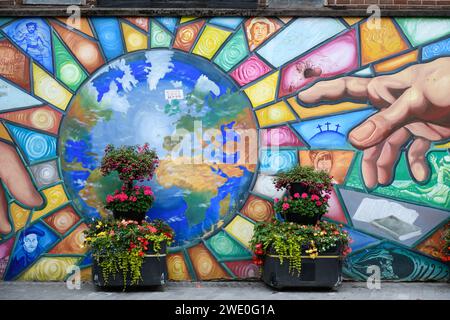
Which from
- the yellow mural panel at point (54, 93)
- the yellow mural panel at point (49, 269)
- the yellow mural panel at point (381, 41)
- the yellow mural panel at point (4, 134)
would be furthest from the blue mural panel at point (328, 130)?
the yellow mural panel at point (4, 134)

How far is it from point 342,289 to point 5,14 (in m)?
6.02

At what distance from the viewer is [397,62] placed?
9828 mm

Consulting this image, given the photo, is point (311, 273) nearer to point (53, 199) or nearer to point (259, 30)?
point (259, 30)

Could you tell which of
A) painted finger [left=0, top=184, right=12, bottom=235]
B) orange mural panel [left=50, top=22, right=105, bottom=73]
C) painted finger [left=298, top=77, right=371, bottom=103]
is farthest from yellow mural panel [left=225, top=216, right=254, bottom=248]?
painted finger [left=0, top=184, right=12, bottom=235]

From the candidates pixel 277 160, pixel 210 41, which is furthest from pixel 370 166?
pixel 210 41

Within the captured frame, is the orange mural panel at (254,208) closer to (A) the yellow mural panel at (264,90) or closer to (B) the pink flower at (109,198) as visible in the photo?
(A) the yellow mural panel at (264,90)

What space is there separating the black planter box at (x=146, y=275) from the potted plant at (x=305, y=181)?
1.87 metres

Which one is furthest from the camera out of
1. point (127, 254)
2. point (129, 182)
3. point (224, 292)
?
point (129, 182)

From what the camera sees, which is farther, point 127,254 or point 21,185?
point 21,185

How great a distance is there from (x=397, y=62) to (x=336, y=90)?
3.05 feet

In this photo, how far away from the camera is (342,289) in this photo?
926 centimetres

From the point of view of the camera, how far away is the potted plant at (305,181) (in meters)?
9.06

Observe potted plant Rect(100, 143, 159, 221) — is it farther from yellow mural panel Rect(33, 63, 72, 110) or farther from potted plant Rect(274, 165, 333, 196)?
potted plant Rect(274, 165, 333, 196)
